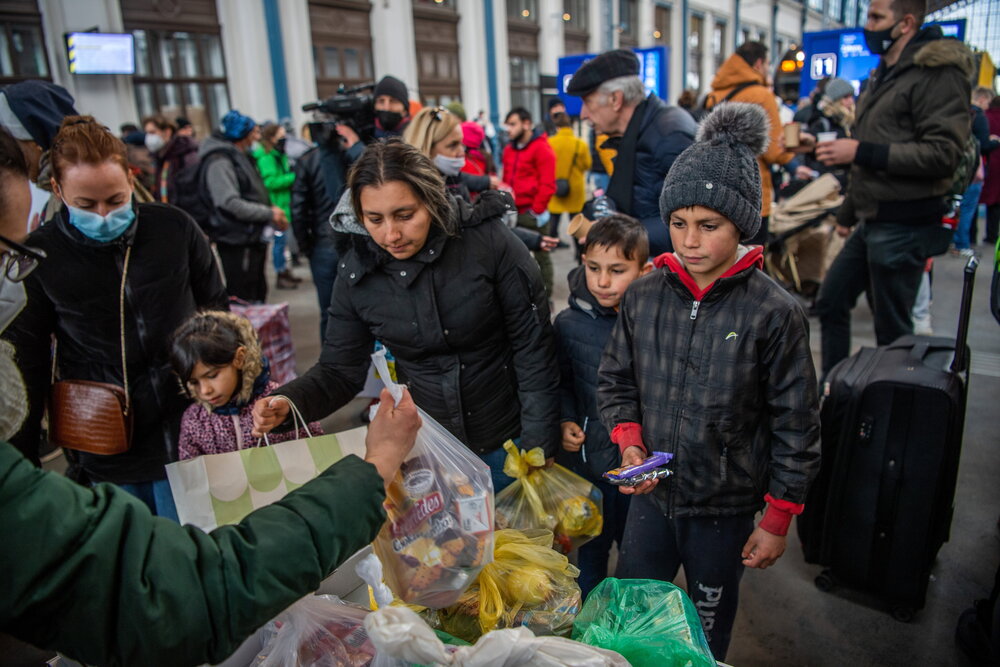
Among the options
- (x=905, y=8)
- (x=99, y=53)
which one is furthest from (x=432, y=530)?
(x=99, y=53)

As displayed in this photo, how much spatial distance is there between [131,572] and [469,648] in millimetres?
448

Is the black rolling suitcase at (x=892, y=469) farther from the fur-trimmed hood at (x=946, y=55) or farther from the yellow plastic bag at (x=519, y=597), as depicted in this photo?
the yellow plastic bag at (x=519, y=597)

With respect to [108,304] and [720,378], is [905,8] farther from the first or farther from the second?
[108,304]

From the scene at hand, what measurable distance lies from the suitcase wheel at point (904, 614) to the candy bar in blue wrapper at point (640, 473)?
1312 mm

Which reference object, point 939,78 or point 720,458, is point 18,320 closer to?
point 720,458

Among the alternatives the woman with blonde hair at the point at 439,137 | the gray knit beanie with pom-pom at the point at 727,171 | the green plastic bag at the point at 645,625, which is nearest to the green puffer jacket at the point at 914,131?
the gray knit beanie with pom-pom at the point at 727,171

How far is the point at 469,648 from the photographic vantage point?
0.89 metres

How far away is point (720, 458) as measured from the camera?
160 centimetres

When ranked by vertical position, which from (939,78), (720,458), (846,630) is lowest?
(846,630)

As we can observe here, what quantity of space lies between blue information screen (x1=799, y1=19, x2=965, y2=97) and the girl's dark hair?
12.2m

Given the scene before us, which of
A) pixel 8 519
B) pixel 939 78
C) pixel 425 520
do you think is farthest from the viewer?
pixel 939 78

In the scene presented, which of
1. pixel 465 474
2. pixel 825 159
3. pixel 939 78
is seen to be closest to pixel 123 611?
pixel 465 474

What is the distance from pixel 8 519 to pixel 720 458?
4.65ft

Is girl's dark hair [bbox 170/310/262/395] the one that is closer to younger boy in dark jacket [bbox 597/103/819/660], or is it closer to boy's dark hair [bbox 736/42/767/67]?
younger boy in dark jacket [bbox 597/103/819/660]
